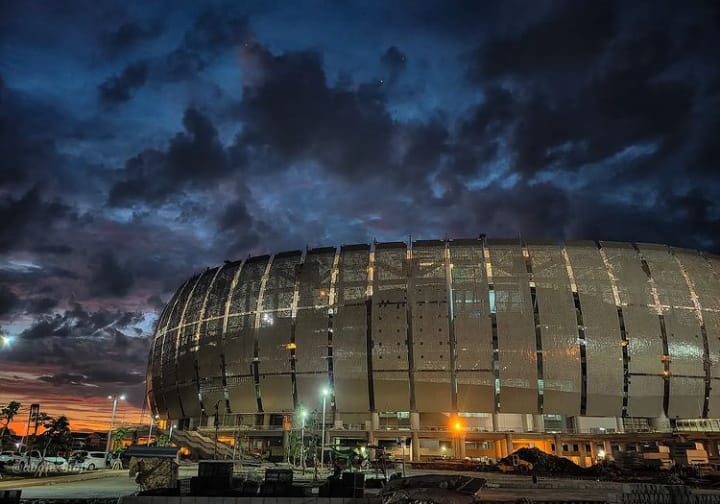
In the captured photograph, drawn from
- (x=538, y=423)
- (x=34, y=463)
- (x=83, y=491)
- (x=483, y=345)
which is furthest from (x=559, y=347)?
(x=34, y=463)

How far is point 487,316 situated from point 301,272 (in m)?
22.8

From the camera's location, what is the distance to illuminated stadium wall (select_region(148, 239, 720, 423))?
178 feet

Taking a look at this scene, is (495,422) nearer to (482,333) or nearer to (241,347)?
(482,333)

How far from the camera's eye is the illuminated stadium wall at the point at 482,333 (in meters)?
54.3

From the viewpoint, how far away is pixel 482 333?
54.9 metres

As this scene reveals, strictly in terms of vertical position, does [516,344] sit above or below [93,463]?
above

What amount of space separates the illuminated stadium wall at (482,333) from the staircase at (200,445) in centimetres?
673

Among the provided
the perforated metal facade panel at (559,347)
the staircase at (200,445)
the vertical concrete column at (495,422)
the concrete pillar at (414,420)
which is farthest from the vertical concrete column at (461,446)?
the staircase at (200,445)

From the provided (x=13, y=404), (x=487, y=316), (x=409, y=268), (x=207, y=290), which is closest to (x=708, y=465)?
(x=487, y=316)

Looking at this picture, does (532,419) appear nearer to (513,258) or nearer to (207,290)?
(513,258)

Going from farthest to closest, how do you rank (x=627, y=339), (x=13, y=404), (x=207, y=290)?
(x=13, y=404) → (x=207, y=290) → (x=627, y=339)

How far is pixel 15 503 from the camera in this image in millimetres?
15672

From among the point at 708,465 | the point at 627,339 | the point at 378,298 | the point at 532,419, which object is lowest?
the point at 708,465

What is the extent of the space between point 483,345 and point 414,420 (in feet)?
36.5
